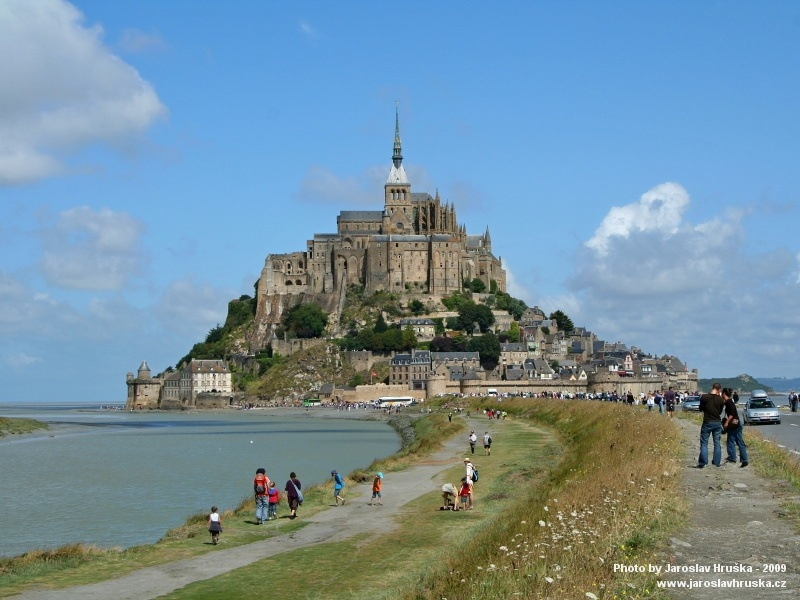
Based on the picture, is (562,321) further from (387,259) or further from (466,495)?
(466,495)

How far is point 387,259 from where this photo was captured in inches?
4823

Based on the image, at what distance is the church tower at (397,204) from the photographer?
128000 mm

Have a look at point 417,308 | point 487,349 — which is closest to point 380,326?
point 417,308

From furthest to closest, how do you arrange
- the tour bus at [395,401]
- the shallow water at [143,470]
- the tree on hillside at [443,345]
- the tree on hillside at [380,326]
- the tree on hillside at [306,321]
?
the tree on hillside at [306,321], the tree on hillside at [380,326], the tree on hillside at [443,345], the tour bus at [395,401], the shallow water at [143,470]

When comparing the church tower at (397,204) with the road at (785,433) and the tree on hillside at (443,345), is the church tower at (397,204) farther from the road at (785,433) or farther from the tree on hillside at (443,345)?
the road at (785,433)

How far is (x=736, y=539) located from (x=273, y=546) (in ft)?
31.5

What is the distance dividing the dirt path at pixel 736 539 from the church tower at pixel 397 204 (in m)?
112

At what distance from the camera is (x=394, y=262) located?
122500mm

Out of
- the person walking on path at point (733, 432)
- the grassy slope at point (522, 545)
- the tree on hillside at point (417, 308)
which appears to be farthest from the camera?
the tree on hillside at point (417, 308)

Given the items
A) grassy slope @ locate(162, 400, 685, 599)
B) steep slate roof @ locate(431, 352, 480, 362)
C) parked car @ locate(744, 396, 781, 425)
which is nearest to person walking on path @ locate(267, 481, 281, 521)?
grassy slope @ locate(162, 400, 685, 599)

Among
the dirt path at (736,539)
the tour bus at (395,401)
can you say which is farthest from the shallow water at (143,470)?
the tour bus at (395,401)

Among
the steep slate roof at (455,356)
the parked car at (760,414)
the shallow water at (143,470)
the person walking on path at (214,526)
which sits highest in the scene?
the steep slate roof at (455,356)

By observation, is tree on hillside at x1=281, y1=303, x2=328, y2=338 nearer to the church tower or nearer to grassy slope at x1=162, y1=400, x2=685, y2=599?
the church tower

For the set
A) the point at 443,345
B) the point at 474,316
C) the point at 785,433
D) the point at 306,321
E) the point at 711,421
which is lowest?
the point at 785,433
